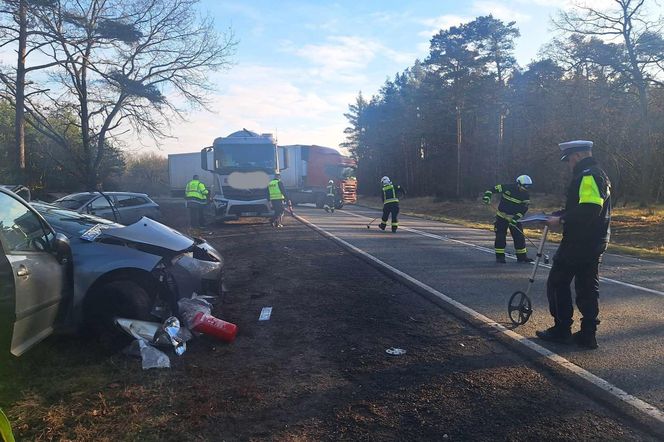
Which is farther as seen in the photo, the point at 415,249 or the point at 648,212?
the point at 648,212

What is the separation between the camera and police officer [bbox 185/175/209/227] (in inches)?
752

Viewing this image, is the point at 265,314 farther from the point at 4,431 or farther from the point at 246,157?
the point at 246,157

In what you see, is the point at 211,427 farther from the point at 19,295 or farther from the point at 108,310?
the point at 108,310

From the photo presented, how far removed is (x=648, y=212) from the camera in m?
29.5

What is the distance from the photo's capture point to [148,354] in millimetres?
4742

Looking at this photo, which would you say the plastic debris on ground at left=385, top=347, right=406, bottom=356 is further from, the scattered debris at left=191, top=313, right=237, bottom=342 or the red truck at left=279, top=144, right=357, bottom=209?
the red truck at left=279, top=144, right=357, bottom=209

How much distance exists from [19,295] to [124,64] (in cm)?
2536

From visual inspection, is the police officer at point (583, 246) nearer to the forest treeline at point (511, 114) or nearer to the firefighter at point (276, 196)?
the firefighter at point (276, 196)

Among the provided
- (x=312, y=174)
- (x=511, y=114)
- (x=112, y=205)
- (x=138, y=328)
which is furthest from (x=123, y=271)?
(x=511, y=114)

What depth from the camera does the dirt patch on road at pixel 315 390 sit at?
3.54m

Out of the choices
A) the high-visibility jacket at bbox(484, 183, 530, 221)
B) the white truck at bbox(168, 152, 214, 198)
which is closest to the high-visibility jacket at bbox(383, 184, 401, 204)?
the high-visibility jacket at bbox(484, 183, 530, 221)

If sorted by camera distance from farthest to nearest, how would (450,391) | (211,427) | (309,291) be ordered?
(309,291) < (450,391) < (211,427)

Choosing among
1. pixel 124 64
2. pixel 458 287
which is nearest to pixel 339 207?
pixel 124 64

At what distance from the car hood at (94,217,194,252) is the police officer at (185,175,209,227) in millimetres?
12963
